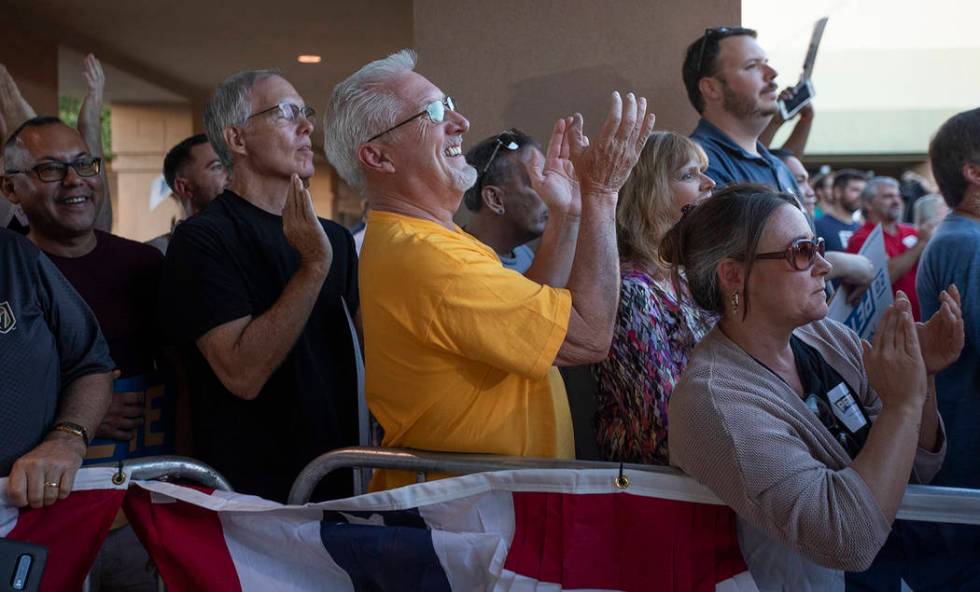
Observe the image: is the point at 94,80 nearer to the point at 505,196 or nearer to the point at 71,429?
the point at 505,196

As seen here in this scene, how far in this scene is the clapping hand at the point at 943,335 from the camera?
7.39 feet

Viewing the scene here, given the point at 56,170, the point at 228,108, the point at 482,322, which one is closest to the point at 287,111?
the point at 228,108

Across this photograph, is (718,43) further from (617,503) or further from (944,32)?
(944,32)

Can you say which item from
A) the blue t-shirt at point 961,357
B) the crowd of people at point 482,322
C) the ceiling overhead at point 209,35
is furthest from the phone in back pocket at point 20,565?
the ceiling overhead at point 209,35

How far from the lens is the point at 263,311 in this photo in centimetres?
312

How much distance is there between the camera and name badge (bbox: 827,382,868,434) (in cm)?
231

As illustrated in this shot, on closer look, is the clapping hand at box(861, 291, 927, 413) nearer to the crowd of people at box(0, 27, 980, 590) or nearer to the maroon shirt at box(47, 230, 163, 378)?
the crowd of people at box(0, 27, 980, 590)

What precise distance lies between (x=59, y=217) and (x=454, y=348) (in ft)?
5.59

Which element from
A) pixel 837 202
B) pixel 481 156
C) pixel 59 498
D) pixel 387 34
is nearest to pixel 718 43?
pixel 481 156

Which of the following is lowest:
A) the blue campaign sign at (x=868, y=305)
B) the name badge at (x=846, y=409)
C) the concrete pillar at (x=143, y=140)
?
the name badge at (x=846, y=409)

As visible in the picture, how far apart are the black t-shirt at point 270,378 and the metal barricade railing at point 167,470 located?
541 millimetres

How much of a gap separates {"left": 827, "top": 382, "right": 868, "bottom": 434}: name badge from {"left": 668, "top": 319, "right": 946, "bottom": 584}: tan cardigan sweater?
0.46 ft

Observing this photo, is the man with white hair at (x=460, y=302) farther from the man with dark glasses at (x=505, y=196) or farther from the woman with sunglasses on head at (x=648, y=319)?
the man with dark glasses at (x=505, y=196)

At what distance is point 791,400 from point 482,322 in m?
0.67
